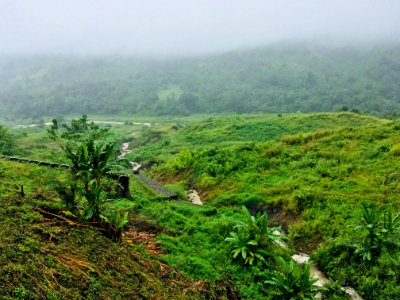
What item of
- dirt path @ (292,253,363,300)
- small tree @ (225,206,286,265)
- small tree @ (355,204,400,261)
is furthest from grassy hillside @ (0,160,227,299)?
small tree @ (355,204,400,261)

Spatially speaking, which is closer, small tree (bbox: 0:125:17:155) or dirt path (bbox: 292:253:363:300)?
dirt path (bbox: 292:253:363:300)

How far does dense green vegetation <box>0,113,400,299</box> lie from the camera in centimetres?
1107

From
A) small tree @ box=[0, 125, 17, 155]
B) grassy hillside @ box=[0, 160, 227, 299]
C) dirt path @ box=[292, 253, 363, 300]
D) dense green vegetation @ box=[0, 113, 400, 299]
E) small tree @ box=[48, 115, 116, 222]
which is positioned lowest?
small tree @ box=[0, 125, 17, 155]

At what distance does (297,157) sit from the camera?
104 ft

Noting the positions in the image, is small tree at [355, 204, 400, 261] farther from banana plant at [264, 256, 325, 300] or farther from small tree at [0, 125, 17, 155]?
small tree at [0, 125, 17, 155]

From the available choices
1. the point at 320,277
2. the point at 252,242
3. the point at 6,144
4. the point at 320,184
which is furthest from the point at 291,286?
the point at 6,144

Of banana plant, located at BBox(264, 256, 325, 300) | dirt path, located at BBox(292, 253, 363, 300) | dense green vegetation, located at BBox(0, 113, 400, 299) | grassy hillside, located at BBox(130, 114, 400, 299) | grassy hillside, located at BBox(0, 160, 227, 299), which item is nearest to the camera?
grassy hillside, located at BBox(0, 160, 227, 299)

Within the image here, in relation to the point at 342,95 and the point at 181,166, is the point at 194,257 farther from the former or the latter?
the point at 342,95

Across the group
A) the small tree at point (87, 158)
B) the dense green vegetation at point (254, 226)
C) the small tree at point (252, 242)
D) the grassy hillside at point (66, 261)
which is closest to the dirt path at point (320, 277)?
the dense green vegetation at point (254, 226)

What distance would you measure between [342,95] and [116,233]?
16308 centimetres

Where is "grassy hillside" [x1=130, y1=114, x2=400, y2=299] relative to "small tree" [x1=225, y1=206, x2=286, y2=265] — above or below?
below

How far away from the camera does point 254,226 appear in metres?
15.9

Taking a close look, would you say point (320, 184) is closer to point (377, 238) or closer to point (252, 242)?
point (377, 238)

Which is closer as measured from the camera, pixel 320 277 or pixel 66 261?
pixel 66 261
